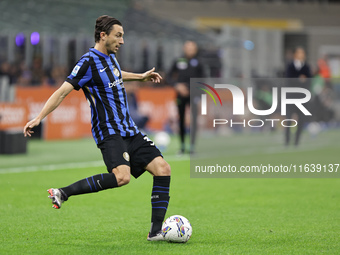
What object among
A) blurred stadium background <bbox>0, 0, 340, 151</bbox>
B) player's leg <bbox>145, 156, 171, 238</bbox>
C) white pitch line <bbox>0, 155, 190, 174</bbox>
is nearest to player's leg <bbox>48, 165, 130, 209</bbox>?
player's leg <bbox>145, 156, 171, 238</bbox>

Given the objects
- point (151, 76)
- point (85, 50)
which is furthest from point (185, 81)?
point (85, 50)

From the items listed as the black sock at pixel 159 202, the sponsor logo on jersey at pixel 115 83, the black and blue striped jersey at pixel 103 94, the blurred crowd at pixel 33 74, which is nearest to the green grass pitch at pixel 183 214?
the black sock at pixel 159 202

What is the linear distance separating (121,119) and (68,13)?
62.9 ft

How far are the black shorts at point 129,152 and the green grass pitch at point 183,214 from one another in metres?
0.67

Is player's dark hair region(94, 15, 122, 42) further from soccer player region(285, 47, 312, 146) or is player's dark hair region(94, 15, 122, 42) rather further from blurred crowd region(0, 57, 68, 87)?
blurred crowd region(0, 57, 68, 87)

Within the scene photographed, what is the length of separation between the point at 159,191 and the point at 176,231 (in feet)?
1.28

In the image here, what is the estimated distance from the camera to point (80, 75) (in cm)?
592

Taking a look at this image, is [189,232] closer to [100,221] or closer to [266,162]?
[100,221]

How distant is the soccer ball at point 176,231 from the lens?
232 inches

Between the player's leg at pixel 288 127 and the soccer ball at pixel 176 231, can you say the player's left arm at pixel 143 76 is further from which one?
the player's leg at pixel 288 127

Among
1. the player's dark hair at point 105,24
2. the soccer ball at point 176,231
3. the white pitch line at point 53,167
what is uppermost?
the player's dark hair at point 105,24

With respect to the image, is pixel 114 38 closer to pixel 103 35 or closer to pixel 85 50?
pixel 103 35

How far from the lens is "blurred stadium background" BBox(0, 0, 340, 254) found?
6.30 metres

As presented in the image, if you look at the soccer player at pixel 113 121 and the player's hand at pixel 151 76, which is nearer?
the soccer player at pixel 113 121
